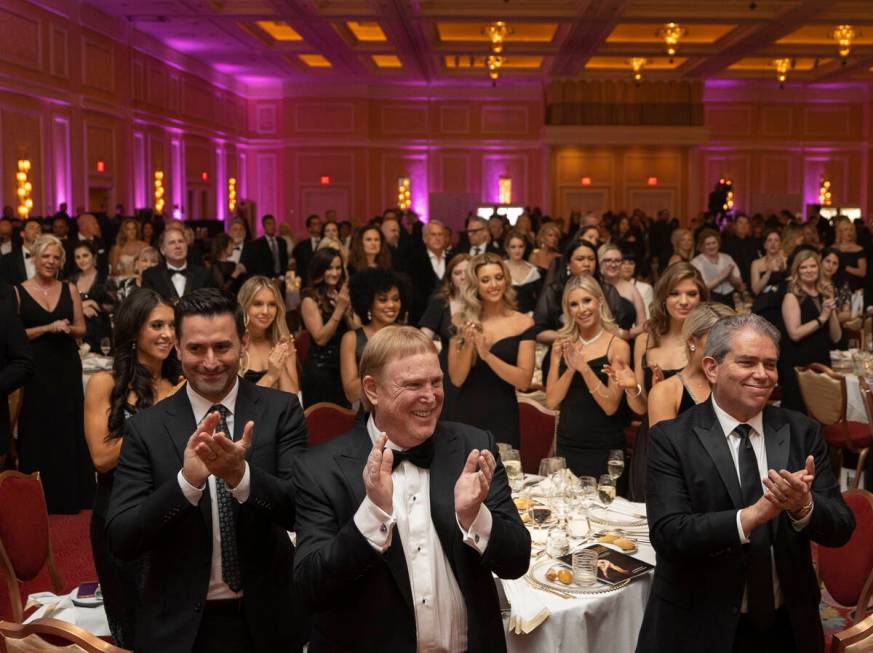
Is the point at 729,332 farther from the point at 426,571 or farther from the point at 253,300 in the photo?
the point at 253,300

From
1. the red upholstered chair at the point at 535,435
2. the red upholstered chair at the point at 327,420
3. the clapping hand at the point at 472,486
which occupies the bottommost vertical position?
the red upholstered chair at the point at 535,435

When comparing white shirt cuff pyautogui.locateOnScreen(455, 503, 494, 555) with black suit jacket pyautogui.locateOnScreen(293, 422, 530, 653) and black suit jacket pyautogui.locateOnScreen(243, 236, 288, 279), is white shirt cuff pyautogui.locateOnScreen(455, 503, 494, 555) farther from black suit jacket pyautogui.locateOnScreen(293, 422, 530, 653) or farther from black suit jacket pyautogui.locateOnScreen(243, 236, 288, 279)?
black suit jacket pyautogui.locateOnScreen(243, 236, 288, 279)

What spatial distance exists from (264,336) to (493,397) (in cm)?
124

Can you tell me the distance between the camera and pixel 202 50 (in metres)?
17.4

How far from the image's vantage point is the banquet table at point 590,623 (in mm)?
2805

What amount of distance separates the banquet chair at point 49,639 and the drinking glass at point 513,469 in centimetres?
200

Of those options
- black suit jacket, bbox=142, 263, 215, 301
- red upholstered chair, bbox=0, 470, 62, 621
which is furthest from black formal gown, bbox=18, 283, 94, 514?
red upholstered chair, bbox=0, 470, 62, 621

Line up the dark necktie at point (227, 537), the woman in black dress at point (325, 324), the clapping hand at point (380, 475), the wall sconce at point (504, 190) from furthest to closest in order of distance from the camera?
the wall sconce at point (504, 190), the woman in black dress at point (325, 324), the dark necktie at point (227, 537), the clapping hand at point (380, 475)

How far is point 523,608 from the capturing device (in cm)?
283

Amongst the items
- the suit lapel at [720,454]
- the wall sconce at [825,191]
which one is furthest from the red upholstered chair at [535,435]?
the wall sconce at [825,191]

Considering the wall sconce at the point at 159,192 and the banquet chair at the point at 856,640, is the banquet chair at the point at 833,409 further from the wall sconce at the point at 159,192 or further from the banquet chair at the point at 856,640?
the wall sconce at the point at 159,192

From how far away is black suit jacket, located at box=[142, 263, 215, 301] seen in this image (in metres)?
6.46

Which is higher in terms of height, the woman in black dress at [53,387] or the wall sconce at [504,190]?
the wall sconce at [504,190]

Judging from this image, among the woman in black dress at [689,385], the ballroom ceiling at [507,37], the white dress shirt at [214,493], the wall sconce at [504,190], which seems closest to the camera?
the white dress shirt at [214,493]
